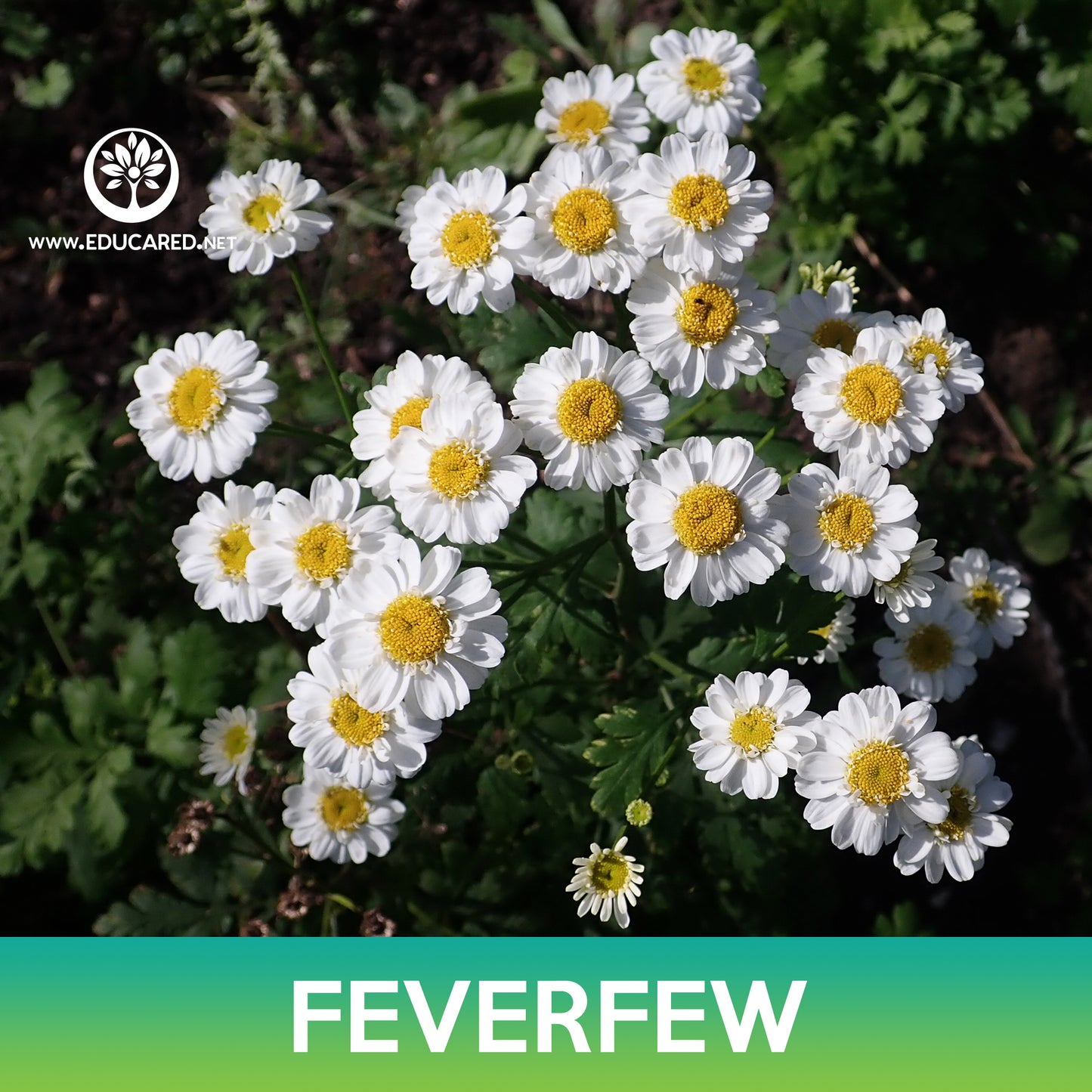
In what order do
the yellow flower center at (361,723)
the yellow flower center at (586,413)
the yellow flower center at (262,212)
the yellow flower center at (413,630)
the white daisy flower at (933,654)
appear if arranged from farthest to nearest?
the white daisy flower at (933,654), the yellow flower center at (262,212), the yellow flower center at (361,723), the yellow flower center at (586,413), the yellow flower center at (413,630)

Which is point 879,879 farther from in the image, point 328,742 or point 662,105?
point 662,105

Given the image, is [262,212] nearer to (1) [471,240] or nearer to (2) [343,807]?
(1) [471,240]

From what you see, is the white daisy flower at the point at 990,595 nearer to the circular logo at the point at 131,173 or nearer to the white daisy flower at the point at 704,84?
the white daisy flower at the point at 704,84

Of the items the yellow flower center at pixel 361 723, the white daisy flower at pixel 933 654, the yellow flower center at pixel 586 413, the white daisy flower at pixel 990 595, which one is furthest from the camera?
the white daisy flower at pixel 990 595

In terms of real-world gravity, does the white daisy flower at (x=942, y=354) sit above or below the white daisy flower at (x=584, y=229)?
below

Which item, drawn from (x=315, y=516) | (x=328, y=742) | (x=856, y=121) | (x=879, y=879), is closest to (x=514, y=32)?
(x=856, y=121)

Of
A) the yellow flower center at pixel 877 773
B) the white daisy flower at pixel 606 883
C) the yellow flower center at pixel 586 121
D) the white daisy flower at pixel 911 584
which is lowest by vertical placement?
the white daisy flower at pixel 606 883

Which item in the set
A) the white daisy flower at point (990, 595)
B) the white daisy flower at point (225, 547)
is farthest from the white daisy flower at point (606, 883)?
the white daisy flower at point (990, 595)
